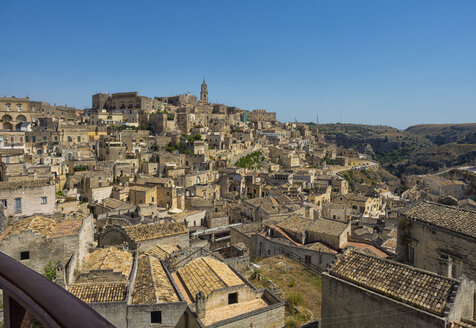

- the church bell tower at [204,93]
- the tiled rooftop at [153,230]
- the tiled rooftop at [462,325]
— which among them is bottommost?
the tiled rooftop at [153,230]

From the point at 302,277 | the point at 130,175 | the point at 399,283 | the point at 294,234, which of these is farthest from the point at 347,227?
the point at 130,175

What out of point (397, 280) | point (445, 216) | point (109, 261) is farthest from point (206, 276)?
point (445, 216)

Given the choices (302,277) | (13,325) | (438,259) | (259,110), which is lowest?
(302,277)

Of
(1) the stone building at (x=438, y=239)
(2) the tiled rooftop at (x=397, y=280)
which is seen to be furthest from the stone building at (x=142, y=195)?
(2) the tiled rooftop at (x=397, y=280)

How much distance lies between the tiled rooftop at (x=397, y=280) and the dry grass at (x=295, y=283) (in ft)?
8.24

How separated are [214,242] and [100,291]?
11764 millimetres

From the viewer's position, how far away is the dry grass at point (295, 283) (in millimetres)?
10874

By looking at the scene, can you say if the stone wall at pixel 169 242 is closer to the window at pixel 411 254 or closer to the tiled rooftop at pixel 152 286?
the tiled rooftop at pixel 152 286

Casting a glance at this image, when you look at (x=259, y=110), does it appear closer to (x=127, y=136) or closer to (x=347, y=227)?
(x=127, y=136)

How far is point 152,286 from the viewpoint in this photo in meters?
11.1

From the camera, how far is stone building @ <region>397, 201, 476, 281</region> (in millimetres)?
10047

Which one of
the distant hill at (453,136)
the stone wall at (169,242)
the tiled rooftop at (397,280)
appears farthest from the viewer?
the distant hill at (453,136)

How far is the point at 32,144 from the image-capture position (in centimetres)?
3953

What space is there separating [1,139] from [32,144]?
209 inches
